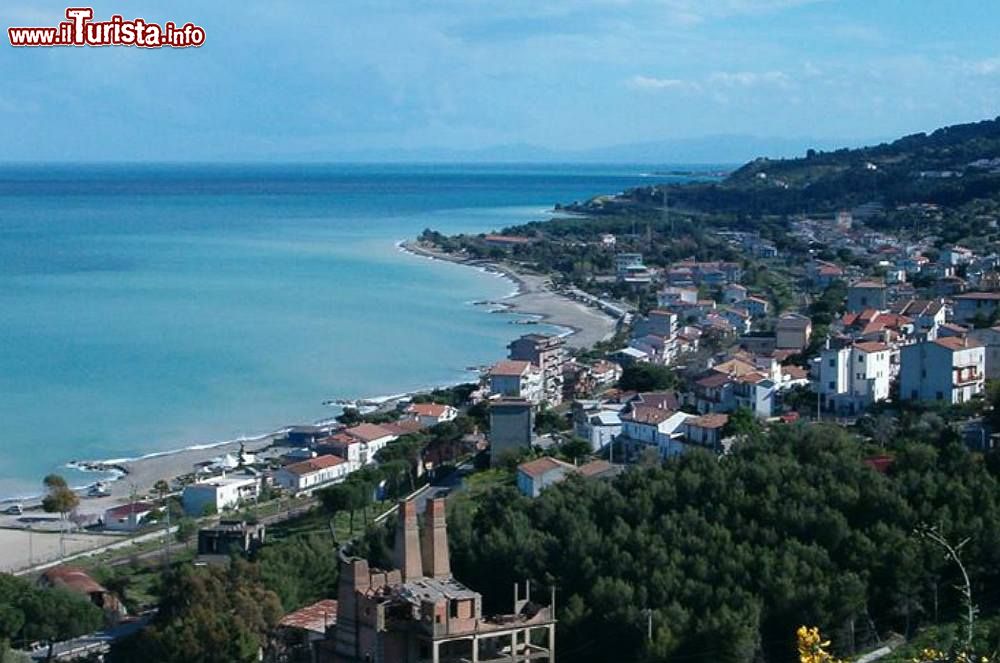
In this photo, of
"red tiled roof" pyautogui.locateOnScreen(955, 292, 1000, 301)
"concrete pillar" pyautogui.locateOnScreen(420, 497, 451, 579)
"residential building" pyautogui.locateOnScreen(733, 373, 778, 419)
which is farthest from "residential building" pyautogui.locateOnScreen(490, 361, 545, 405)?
"concrete pillar" pyautogui.locateOnScreen(420, 497, 451, 579)

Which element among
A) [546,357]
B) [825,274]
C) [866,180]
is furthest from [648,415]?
[866,180]

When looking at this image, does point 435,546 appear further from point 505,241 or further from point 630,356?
point 505,241

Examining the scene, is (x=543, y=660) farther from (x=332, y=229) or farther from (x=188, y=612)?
(x=332, y=229)

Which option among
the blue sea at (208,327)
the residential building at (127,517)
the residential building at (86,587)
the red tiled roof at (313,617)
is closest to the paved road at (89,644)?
the residential building at (86,587)

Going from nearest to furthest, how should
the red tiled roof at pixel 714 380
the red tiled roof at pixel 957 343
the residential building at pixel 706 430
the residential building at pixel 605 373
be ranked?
the residential building at pixel 706 430 → the red tiled roof at pixel 957 343 → the red tiled roof at pixel 714 380 → the residential building at pixel 605 373

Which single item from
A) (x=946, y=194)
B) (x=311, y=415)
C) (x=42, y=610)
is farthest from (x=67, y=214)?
(x=42, y=610)

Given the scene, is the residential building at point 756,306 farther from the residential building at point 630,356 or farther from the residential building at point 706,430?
the residential building at point 706,430

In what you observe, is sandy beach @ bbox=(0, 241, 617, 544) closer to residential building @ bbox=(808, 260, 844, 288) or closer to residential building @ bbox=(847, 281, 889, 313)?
residential building @ bbox=(808, 260, 844, 288)
